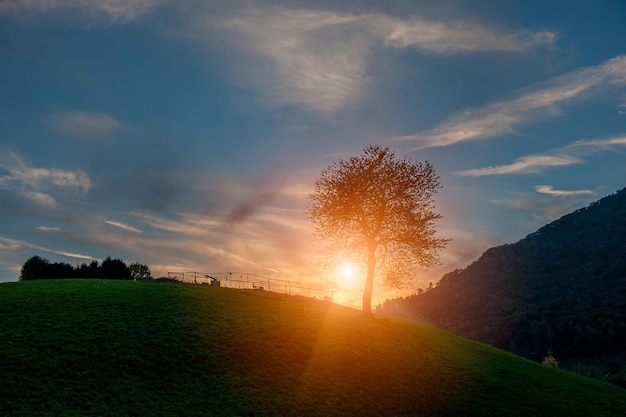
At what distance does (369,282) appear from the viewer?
65.1 m

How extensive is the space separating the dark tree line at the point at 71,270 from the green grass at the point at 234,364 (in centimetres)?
3280

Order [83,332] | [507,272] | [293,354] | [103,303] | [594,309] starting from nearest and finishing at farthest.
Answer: [83,332] → [293,354] → [103,303] → [594,309] → [507,272]

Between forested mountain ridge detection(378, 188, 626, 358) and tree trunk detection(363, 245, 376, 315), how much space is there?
107505mm

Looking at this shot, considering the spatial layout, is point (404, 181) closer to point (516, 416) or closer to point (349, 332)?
point (349, 332)

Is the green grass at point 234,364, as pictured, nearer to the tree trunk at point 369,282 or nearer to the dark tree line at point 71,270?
the tree trunk at point 369,282

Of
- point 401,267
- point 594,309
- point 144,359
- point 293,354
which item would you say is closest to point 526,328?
point 594,309

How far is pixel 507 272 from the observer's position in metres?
196

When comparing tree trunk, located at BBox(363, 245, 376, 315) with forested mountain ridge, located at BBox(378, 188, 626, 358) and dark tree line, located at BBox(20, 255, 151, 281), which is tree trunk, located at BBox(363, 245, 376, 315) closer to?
dark tree line, located at BBox(20, 255, 151, 281)

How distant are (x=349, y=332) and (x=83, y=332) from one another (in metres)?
26.5

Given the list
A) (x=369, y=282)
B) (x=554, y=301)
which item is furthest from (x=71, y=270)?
(x=554, y=301)

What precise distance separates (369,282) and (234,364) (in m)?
26.7

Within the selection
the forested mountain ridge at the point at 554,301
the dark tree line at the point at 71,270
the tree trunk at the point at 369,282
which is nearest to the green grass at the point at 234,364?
the tree trunk at the point at 369,282

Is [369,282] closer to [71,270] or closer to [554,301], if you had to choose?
[71,270]

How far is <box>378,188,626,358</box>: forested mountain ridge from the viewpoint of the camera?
155250mm
